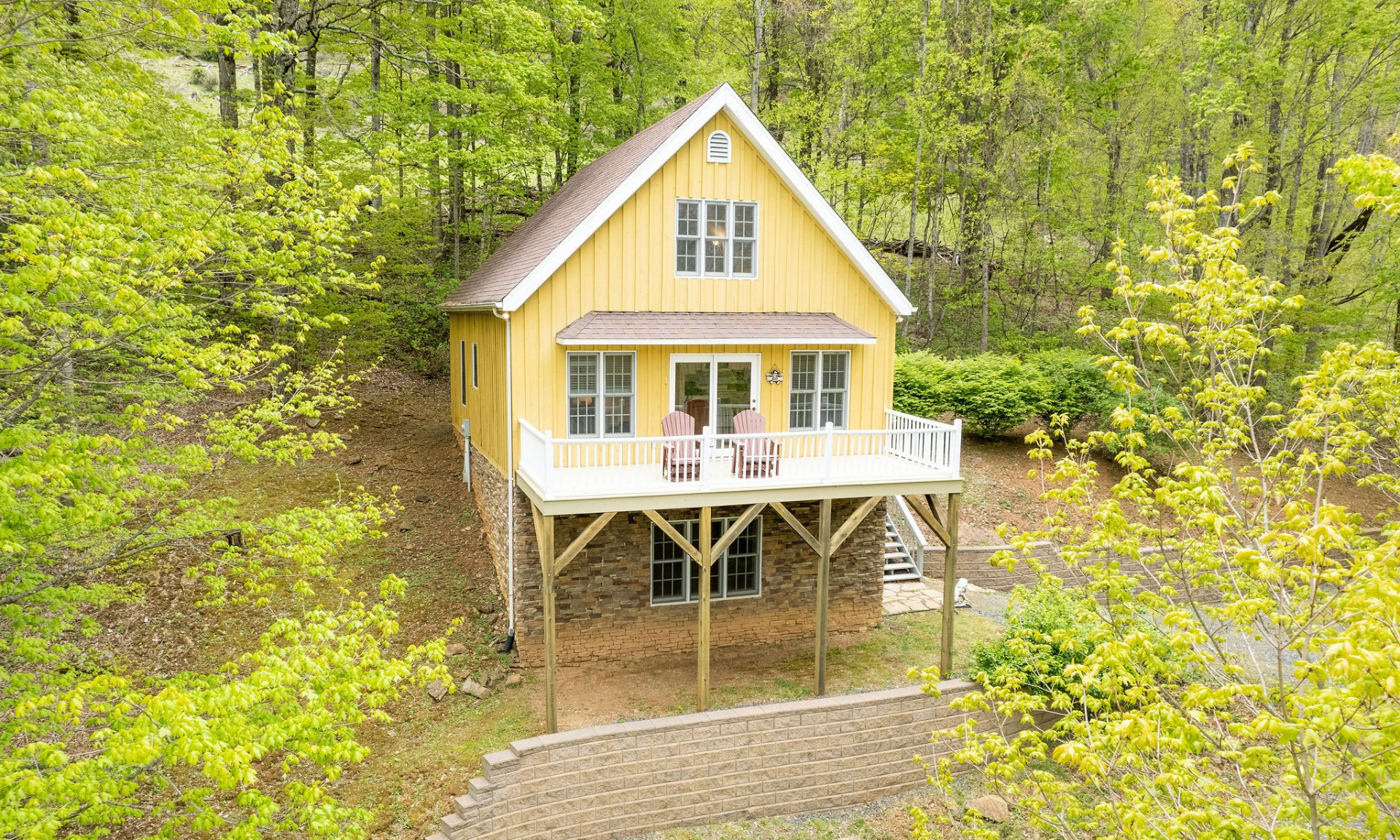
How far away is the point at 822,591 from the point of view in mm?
11977

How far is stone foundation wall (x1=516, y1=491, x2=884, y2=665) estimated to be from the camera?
12516mm

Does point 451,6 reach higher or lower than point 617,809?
higher

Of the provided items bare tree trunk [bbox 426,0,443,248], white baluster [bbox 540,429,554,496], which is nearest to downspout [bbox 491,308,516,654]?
white baluster [bbox 540,429,554,496]

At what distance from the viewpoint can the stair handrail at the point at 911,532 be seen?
17.7 m

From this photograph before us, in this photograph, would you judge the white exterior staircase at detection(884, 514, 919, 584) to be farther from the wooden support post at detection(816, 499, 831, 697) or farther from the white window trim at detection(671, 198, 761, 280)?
the white window trim at detection(671, 198, 761, 280)

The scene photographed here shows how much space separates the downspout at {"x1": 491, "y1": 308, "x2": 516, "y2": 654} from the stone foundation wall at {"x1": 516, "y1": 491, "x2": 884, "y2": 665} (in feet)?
0.28

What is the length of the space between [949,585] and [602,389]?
21.6ft

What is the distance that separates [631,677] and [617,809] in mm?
2478

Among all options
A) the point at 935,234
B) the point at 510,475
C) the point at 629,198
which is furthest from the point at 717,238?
the point at 935,234

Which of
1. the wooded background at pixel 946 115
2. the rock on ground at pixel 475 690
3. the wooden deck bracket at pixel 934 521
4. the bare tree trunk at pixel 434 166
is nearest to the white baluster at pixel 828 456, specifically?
the wooden deck bracket at pixel 934 521

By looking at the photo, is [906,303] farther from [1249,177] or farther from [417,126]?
[1249,177]

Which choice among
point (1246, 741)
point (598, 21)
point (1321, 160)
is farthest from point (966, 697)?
point (1321, 160)

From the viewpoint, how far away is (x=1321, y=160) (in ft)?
78.9

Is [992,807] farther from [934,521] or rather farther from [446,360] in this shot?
[446,360]
